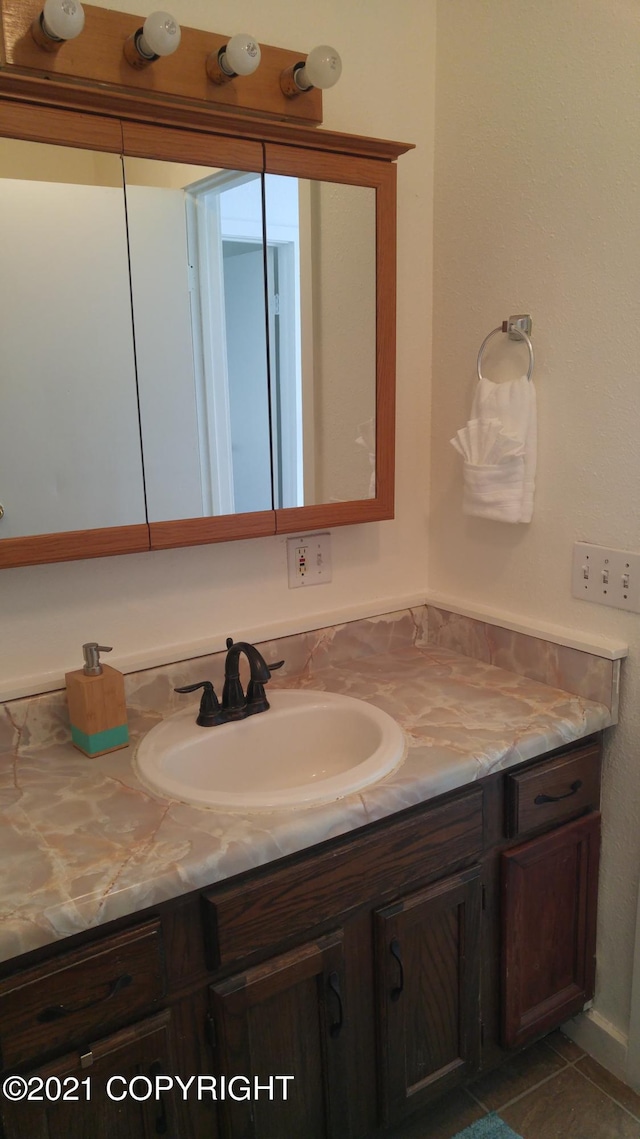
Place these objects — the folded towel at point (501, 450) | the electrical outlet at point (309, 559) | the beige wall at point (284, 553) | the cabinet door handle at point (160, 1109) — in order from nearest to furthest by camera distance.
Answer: the cabinet door handle at point (160, 1109) < the beige wall at point (284, 553) < the folded towel at point (501, 450) < the electrical outlet at point (309, 559)

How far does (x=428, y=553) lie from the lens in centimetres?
192

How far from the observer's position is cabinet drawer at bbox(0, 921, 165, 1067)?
94 cm

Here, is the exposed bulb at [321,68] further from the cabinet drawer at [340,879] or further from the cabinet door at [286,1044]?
the cabinet door at [286,1044]

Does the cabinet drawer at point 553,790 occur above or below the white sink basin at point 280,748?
below

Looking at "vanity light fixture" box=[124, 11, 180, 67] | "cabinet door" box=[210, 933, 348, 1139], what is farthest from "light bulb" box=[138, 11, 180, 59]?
"cabinet door" box=[210, 933, 348, 1139]

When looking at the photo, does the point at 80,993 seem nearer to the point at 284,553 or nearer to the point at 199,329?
the point at 284,553

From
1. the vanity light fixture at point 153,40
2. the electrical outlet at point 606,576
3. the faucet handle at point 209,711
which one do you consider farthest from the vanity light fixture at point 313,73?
the faucet handle at point 209,711

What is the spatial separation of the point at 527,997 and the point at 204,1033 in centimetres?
72

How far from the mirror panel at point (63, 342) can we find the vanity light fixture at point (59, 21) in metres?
0.15

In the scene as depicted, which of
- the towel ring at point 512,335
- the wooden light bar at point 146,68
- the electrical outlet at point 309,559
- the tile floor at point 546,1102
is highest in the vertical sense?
the wooden light bar at point 146,68

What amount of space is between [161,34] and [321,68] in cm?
30

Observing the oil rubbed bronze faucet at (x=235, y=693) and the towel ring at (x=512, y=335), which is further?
the towel ring at (x=512, y=335)

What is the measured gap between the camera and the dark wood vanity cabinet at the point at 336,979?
993 millimetres

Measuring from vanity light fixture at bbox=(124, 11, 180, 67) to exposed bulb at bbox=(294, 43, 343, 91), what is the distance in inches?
9.3
